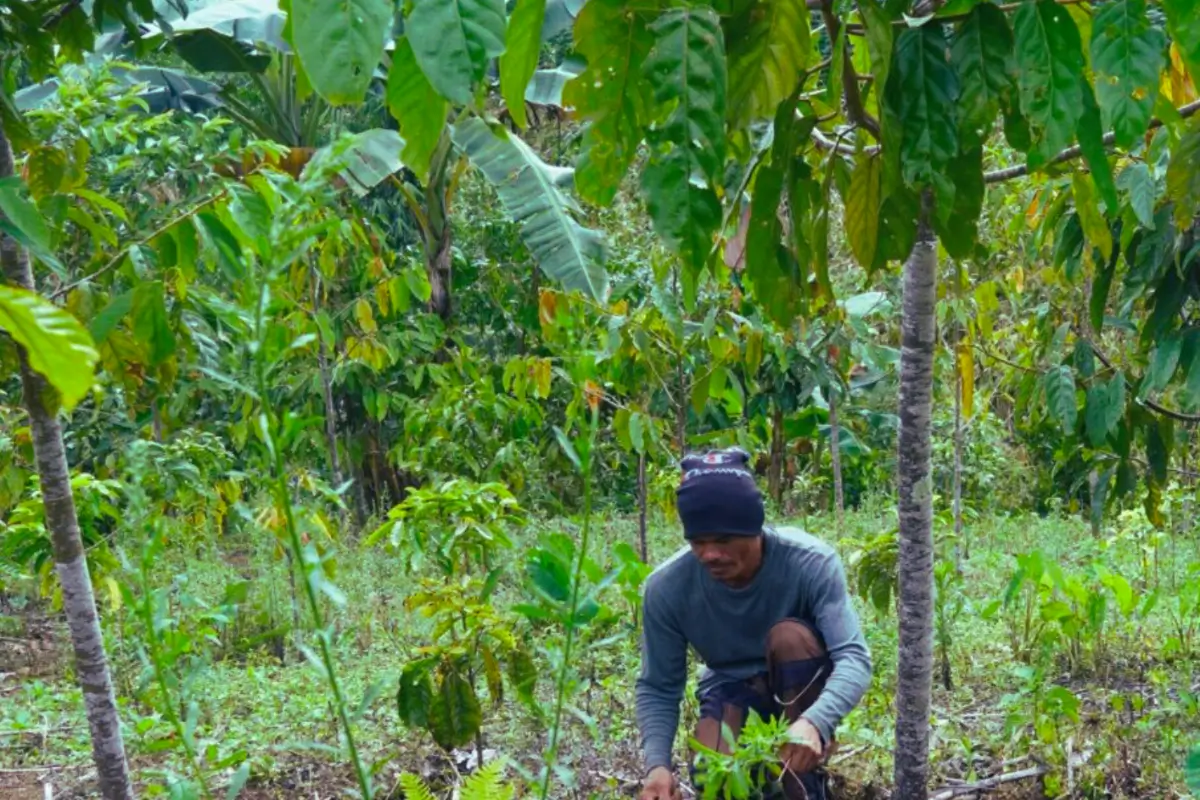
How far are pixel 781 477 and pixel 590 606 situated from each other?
22.9 feet

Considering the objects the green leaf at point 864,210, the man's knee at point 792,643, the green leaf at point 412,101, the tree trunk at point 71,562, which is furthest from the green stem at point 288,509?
the man's knee at point 792,643

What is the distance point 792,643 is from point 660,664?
0.37m

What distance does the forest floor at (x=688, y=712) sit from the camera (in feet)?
10.7

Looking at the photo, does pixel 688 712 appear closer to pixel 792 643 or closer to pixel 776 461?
pixel 792 643

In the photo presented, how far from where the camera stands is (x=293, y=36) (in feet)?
2.92

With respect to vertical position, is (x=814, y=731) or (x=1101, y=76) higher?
(x=1101, y=76)

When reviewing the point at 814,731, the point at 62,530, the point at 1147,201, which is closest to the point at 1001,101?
the point at 1147,201

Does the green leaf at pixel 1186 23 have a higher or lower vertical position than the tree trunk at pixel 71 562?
higher

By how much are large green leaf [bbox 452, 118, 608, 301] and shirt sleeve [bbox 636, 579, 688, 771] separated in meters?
1.17

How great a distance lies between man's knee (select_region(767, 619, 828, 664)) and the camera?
2799 mm

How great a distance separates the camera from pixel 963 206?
1449mm

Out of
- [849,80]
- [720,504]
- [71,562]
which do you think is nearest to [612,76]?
[849,80]

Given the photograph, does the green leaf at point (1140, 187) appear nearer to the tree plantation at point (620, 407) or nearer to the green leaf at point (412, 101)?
the tree plantation at point (620, 407)

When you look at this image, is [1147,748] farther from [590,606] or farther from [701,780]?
[590,606]
